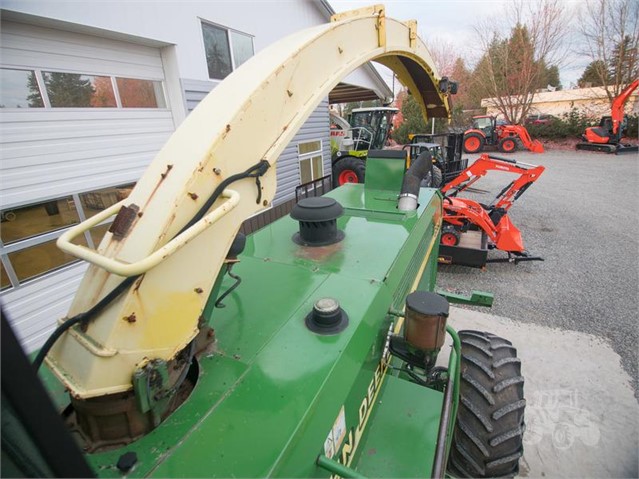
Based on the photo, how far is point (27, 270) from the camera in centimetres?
337

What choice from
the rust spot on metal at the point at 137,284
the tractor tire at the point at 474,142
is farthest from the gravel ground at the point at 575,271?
the tractor tire at the point at 474,142

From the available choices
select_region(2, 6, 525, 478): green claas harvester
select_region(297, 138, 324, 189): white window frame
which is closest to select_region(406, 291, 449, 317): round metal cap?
select_region(2, 6, 525, 478): green claas harvester

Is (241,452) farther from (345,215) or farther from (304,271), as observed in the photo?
(345,215)

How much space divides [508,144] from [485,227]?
15.0m

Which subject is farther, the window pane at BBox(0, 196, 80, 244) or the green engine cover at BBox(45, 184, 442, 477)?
the window pane at BBox(0, 196, 80, 244)

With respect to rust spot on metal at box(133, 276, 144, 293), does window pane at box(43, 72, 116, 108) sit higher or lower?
higher

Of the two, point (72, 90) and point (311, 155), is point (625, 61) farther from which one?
point (72, 90)

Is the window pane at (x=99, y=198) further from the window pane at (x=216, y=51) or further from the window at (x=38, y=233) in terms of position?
the window pane at (x=216, y=51)

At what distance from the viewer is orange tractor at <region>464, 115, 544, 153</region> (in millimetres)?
17469

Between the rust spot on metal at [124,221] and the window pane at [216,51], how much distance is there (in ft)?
15.2

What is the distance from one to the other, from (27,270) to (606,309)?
710 cm

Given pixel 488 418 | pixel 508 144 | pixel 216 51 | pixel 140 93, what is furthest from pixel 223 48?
pixel 508 144

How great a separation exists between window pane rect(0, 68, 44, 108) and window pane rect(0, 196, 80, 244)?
0.95 m

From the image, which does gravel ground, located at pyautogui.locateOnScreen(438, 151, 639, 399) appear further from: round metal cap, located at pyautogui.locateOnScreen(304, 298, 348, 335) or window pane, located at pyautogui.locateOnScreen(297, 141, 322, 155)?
window pane, located at pyautogui.locateOnScreen(297, 141, 322, 155)
